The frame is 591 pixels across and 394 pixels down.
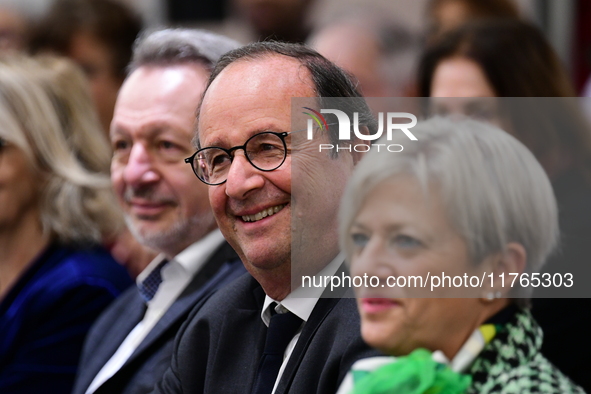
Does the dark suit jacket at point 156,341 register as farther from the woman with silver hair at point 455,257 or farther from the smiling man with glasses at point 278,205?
the woman with silver hair at point 455,257

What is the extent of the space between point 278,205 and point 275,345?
0.29 meters

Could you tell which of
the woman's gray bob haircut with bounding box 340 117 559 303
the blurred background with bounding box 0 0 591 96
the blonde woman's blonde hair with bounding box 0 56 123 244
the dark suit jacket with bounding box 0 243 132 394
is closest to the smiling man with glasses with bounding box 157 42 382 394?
the woman's gray bob haircut with bounding box 340 117 559 303

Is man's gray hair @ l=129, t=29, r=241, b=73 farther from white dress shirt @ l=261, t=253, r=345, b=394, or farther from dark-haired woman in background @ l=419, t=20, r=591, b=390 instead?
white dress shirt @ l=261, t=253, r=345, b=394

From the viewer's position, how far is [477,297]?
43.8 inches

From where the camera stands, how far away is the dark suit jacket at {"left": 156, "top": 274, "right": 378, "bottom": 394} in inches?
53.1

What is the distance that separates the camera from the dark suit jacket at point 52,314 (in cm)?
252

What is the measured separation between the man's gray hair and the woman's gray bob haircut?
4.57 feet

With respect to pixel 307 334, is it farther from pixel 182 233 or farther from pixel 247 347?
pixel 182 233

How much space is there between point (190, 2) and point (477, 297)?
15.8 ft

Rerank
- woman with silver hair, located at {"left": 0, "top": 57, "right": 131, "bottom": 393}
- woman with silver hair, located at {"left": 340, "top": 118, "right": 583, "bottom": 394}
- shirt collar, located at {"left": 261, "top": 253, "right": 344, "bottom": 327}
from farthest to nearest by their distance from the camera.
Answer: woman with silver hair, located at {"left": 0, "top": 57, "right": 131, "bottom": 393} < shirt collar, located at {"left": 261, "top": 253, "right": 344, "bottom": 327} < woman with silver hair, located at {"left": 340, "top": 118, "right": 583, "bottom": 394}

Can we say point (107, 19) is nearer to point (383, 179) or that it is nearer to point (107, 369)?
point (107, 369)

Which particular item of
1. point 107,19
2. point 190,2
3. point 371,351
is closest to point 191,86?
point 371,351

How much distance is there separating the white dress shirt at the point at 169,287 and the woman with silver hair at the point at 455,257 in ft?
4.07

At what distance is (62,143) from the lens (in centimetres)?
302
